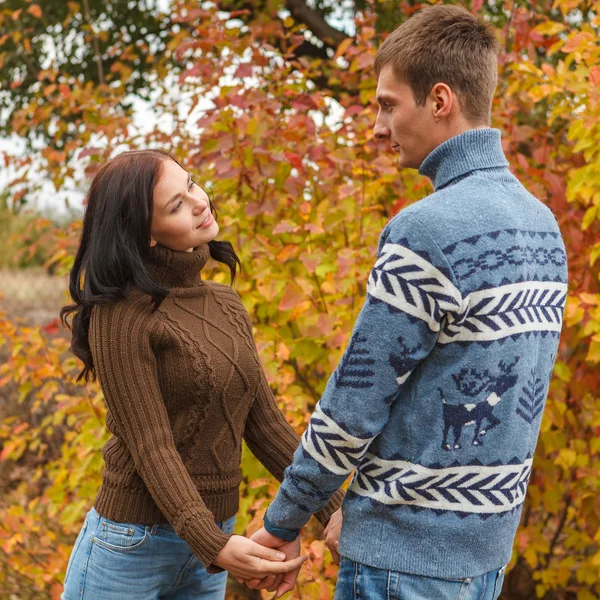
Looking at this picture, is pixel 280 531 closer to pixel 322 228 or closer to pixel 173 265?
pixel 173 265

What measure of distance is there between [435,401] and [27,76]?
552cm

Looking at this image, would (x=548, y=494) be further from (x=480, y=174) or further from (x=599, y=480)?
(x=480, y=174)

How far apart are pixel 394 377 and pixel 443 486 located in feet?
0.71

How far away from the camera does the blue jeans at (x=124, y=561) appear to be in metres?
1.75

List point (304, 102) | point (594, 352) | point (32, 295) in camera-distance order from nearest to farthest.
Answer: point (594, 352), point (304, 102), point (32, 295)

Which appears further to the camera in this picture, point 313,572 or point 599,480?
point 599,480

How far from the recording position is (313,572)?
2.58 metres

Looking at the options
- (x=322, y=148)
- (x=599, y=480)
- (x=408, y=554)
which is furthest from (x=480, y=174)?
(x=599, y=480)

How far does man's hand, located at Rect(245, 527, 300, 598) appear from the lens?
1.66 meters

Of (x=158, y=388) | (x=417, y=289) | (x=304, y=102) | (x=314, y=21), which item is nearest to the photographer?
(x=417, y=289)

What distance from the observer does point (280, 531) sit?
1.62 meters

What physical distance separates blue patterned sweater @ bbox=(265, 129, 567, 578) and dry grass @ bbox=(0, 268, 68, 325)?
591cm

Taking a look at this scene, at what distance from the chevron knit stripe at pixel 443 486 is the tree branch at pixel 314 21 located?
422 centimetres

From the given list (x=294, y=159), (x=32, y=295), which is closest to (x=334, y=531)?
(x=294, y=159)
